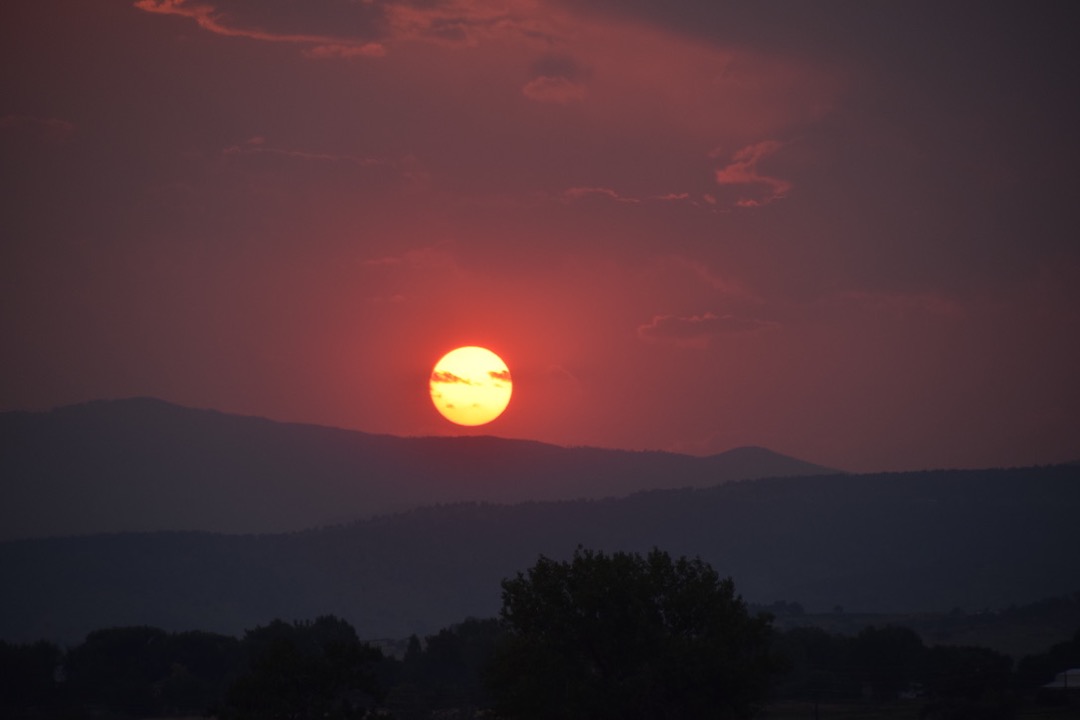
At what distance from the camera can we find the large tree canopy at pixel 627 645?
42.8 meters

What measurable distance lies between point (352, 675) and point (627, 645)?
9964mm

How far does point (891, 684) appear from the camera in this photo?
77.6 meters

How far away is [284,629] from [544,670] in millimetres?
58591

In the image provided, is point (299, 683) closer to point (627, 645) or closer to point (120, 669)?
point (627, 645)

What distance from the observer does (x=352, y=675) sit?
4644cm

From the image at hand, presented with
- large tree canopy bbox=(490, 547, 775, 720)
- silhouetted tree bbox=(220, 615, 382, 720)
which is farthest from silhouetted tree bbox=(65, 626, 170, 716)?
large tree canopy bbox=(490, 547, 775, 720)

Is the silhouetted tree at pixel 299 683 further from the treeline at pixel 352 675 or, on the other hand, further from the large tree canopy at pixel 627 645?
the large tree canopy at pixel 627 645

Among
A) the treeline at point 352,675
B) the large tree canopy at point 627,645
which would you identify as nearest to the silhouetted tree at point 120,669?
the treeline at point 352,675

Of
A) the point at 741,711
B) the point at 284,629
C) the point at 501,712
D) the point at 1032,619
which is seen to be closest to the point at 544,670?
the point at 501,712

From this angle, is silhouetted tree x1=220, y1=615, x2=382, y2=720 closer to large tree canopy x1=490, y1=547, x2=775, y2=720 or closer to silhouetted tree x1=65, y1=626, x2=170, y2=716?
large tree canopy x1=490, y1=547, x2=775, y2=720

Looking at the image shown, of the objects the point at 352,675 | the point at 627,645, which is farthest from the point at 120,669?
the point at 627,645

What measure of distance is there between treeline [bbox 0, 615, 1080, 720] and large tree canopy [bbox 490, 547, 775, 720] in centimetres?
250

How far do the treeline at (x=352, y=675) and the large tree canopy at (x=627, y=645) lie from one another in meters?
2.50

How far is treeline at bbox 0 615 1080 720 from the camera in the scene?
1813 inches
